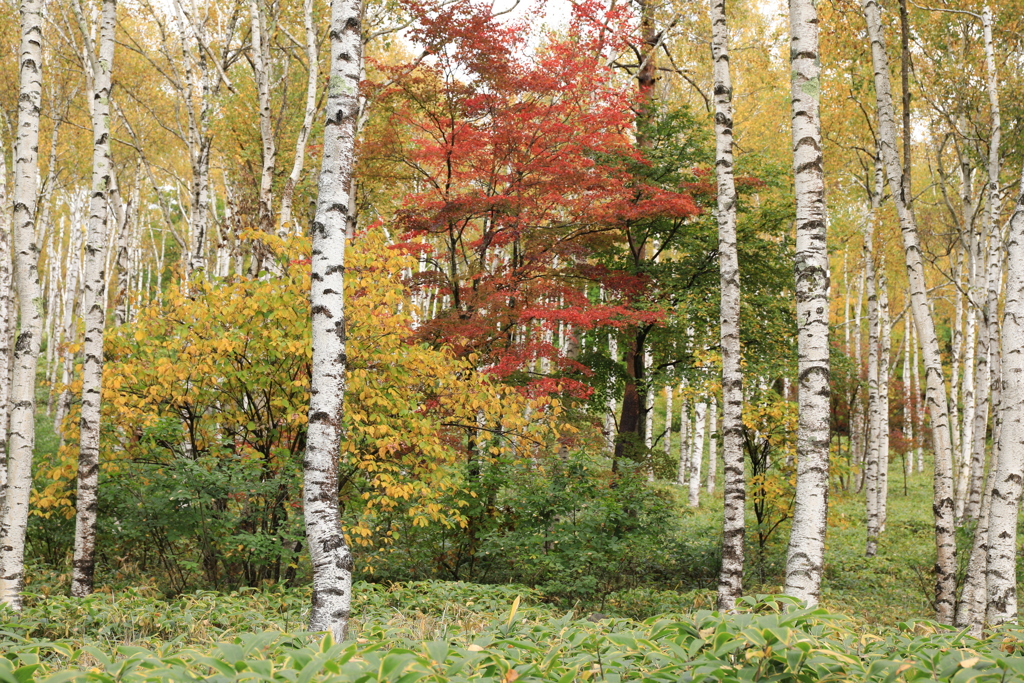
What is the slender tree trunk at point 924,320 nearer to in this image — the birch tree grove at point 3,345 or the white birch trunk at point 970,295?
the white birch trunk at point 970,295

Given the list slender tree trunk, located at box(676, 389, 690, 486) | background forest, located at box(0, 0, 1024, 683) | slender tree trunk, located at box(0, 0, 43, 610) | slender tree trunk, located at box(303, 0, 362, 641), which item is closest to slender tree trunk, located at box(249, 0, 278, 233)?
background forest, located at box(0, 0, 1024, 683)

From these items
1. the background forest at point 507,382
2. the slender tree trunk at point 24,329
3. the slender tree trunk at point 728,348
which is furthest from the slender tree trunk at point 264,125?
the slender tree trunk at point 728,348

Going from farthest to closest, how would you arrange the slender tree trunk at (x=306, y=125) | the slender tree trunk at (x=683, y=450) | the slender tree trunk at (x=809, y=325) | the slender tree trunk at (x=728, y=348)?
the slender tree trunk at (x=683, y=450)
the slender tree trunk at (x=306, y=125)
the slender tree trunk at (x=728, y=348)
the slender tree trunk at (x=809, y=325)

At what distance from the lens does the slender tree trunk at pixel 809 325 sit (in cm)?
477

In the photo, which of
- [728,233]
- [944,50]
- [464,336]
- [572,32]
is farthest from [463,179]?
[944,50]

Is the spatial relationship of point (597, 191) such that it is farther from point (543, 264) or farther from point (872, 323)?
point (872, 323)

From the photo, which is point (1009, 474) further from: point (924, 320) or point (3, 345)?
point (3, 345)

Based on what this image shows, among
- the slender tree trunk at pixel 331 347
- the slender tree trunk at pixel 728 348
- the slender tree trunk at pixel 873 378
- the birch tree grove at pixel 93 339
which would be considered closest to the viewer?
the slender tree trunk at pixel 331 347

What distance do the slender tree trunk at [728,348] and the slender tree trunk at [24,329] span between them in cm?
629

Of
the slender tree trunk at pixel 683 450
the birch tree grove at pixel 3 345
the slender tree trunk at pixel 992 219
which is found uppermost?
A: the slender tree trunk at pixel 992 219

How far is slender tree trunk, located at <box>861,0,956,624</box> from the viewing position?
743cm

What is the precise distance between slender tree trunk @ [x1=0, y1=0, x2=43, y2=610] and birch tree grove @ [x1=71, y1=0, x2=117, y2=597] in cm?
46

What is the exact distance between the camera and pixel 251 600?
19.6 ft

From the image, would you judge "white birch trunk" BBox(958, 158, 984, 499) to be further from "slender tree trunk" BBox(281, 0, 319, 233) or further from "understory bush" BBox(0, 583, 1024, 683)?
"slender tree trunk" BBox(281, 0, 319, 233)
